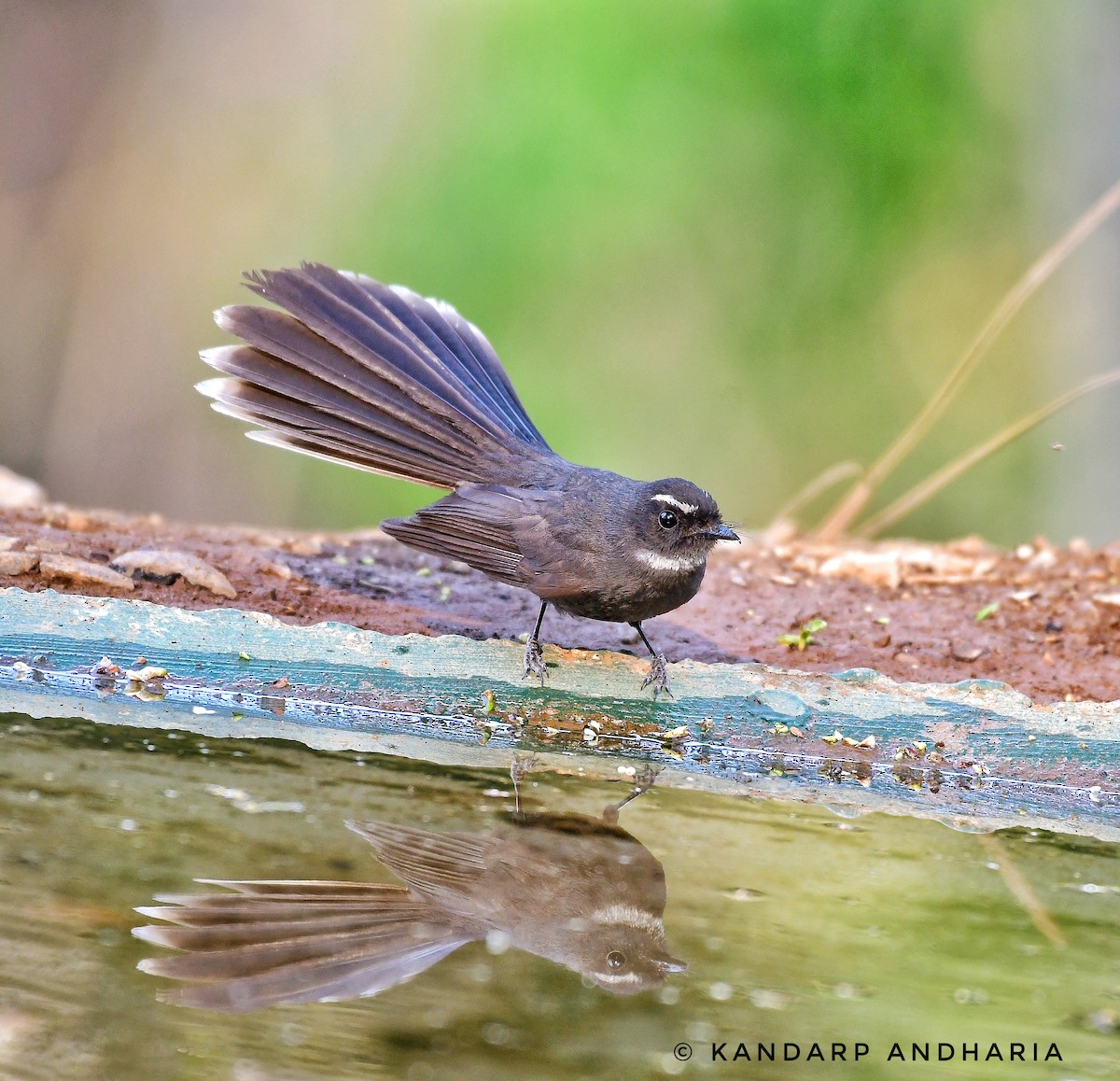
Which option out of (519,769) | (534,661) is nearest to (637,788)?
(519,769)

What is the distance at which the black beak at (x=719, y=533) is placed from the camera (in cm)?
455

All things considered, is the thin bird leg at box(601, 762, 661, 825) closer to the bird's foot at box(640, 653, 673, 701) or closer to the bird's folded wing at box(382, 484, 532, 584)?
the bird's foot at box(640, 653, 673, 701)

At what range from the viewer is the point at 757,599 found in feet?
18.1

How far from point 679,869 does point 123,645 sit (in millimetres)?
2085

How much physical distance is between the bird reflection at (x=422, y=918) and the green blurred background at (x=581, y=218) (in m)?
8.92

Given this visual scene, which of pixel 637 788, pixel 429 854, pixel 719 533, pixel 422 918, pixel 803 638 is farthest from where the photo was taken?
pixel 803 638

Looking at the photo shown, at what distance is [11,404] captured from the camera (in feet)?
39.5

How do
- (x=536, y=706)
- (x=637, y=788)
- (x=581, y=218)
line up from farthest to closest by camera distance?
(x=581, y=218) → (x=536, y=706) → (x=637, y=788)

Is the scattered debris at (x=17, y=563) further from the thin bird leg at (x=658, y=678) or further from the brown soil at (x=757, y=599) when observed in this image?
the thin bird leg at (x=658, y=678)

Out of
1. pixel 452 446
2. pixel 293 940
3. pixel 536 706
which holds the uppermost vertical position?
pixel 452 446

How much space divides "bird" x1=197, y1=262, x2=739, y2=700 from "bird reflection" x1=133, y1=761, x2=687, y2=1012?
1107 millimetres

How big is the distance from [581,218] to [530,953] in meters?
10.3

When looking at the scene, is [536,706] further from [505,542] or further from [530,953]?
[530,953]

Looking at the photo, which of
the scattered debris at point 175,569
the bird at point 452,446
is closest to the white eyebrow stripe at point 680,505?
the bird at point 452,446
